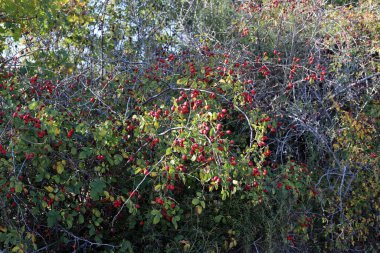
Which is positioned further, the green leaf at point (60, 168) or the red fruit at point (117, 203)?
the red fruit at point (117, 203)

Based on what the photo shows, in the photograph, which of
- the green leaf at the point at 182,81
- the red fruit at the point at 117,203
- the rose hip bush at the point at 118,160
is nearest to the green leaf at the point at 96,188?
the rose hip bush at the point at 118,160

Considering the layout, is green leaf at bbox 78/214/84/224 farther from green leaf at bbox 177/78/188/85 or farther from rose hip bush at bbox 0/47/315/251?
green leaf at bbox 177/78/188/85

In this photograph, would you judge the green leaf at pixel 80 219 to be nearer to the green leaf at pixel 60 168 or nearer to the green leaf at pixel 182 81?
the green leaf at pixel 60 168

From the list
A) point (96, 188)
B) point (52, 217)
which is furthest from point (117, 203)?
point (52, 217)

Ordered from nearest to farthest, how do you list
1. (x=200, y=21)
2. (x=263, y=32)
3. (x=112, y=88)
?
(x=112, y=88)
(x=263, y=32)
(x=200, y=21)

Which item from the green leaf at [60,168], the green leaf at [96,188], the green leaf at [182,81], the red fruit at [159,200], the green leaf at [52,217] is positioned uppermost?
the green leaf at [182,81]

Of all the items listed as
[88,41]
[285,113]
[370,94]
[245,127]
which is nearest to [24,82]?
[88,41]

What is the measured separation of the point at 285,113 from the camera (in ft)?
15.6

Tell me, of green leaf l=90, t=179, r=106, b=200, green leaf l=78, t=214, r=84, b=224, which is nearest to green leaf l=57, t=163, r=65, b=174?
green leaf l=90, t=179, r=106, b=200

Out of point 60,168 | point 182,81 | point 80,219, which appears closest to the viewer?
point 60,168

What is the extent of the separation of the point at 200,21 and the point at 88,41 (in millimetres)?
1293

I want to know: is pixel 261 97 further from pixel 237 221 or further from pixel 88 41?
pixel 88 41

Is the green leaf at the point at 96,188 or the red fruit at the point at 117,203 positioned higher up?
the green leaf at the point at 96,188

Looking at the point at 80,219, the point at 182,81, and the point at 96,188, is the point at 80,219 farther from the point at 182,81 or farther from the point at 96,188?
the point at 182,81
